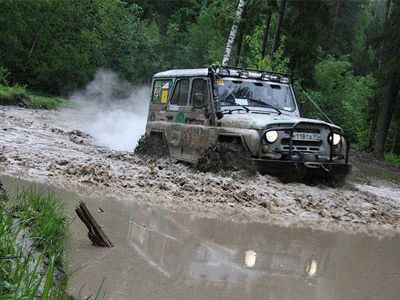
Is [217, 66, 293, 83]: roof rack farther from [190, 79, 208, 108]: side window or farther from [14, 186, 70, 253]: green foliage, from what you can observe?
[14, 186, 70, 253]: green foliage

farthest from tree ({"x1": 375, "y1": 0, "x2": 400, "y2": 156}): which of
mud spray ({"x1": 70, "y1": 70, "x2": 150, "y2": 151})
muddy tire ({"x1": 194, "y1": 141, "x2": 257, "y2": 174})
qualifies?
muddy tire ({"x1": 194, "y1": 141, "x2": 257, "y2": 174})

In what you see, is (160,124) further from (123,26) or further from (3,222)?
(123,26)

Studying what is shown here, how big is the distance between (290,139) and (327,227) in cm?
208

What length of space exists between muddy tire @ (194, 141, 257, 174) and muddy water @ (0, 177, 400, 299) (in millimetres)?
2268

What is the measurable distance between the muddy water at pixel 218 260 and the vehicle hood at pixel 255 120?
2.52 meters

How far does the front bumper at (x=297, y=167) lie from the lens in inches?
355

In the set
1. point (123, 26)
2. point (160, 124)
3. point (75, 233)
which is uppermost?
point (123, 26)

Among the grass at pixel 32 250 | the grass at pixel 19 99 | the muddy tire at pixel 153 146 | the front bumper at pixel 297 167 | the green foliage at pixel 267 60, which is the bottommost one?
the grass at pixel 32 250

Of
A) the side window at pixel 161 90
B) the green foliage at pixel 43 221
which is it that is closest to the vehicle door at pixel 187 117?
the side window at pixel 161 90

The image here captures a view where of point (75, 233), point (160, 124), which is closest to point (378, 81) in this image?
point (160, 124)

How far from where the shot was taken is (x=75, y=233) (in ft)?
17.3

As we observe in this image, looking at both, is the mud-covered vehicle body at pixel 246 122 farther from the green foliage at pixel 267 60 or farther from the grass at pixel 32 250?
the green foliage at pixel 267 60

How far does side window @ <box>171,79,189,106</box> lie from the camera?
11.1 m

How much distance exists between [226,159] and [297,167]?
3.59ft
